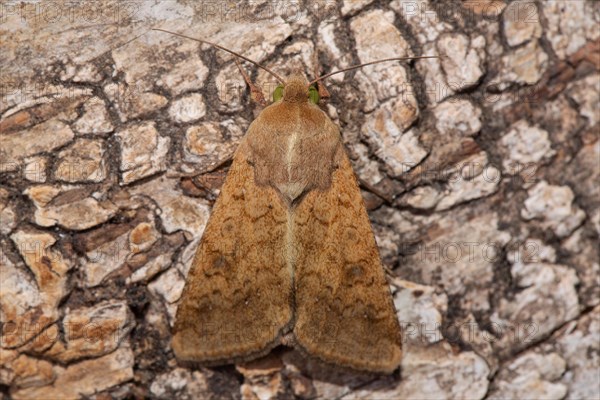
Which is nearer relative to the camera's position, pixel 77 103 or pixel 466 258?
pixel 77 103

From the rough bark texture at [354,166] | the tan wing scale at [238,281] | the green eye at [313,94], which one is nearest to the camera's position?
the rough bark texture at [354,166]

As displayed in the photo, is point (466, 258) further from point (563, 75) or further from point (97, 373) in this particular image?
point (97, 373)

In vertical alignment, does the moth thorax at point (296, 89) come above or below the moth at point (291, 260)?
above

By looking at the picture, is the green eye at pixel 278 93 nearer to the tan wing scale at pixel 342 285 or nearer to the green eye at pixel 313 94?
the green eye at pixel 313 94

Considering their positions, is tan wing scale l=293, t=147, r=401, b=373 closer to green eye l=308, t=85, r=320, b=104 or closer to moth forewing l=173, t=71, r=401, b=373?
moth forewing l=173, t=71, r=401, b=373

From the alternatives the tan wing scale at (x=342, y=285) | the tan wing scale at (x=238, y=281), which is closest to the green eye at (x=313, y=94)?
the tan wing scale at (x=342, y=285)

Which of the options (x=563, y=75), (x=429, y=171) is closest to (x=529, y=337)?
(x=429, y=171)

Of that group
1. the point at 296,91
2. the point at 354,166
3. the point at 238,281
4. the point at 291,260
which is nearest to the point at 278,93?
the point at 296,91
